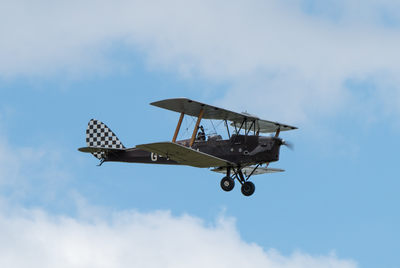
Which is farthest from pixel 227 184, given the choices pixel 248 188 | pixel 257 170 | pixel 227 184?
pixel 257 170

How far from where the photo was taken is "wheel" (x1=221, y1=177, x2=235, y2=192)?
24.4m

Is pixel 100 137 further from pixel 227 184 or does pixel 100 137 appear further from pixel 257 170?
pixel 227 184

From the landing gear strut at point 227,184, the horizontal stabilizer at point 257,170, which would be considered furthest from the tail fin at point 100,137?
the landing gear strut at point 227,184

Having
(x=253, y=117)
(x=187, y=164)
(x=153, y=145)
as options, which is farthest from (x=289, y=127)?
(x=153, y=145)

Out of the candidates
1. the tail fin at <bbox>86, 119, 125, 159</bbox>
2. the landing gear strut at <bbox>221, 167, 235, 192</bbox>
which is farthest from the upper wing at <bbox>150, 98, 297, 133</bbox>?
the tail fin at <bbox>86, 119, 125, 159</bbox>

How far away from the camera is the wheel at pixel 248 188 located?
82.3ft

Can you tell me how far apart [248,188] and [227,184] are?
1.06 metres

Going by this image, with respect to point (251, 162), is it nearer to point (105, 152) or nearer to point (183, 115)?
point (183, 115)

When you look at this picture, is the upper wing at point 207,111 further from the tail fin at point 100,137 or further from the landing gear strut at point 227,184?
the tail fin at point 100,137

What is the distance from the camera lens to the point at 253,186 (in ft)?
82.4

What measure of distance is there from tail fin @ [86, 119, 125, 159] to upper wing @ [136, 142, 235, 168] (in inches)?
168

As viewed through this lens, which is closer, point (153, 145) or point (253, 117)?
point (153, 145)

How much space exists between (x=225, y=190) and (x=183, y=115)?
2967mm

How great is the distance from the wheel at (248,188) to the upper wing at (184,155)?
53.9 inches
